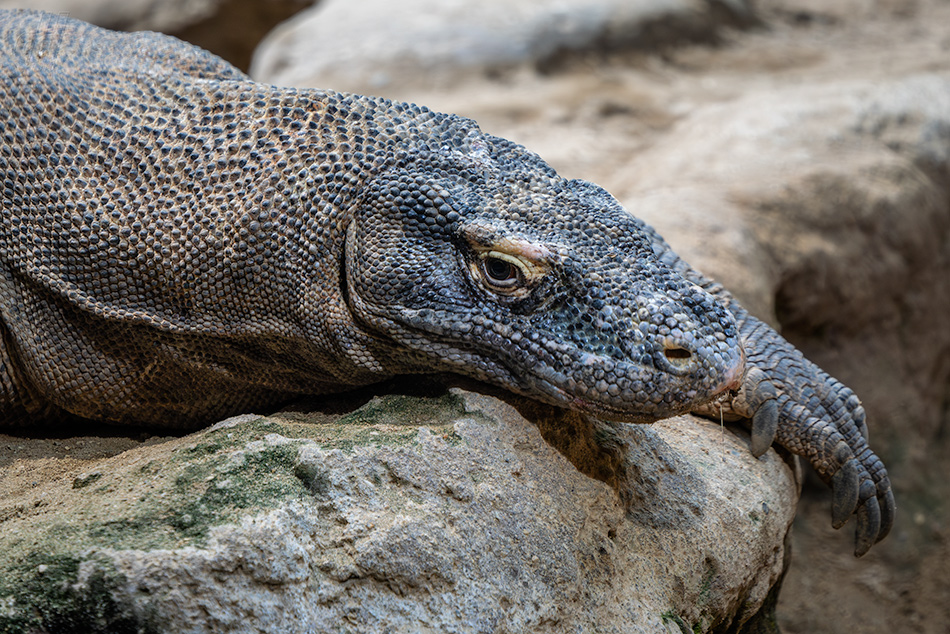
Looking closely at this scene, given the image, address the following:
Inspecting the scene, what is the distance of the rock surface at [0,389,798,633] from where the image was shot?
222 cm

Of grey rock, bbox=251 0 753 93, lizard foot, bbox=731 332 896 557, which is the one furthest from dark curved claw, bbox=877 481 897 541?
grey rock, bbox=251 0 753 93

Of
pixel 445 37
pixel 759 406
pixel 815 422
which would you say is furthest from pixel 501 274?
pixel 445 37

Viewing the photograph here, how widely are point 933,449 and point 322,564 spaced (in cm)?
670

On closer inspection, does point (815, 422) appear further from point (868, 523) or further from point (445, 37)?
point (445, 37)

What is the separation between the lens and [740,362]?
2.55 m

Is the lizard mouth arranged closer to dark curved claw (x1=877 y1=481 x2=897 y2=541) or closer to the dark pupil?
the dark pupil

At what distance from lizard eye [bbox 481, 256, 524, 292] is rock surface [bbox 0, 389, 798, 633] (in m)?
0.47

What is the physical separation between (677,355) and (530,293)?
46cm

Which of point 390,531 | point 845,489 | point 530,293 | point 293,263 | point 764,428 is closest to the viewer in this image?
point 390,531

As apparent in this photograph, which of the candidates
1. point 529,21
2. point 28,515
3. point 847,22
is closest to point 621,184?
point 529,21

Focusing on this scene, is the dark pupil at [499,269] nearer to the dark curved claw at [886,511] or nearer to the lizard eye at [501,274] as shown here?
the lizard eye at [501,274]

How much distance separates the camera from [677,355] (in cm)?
251

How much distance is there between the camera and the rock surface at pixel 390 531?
222 cm

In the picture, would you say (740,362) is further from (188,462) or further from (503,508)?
(188,462)
